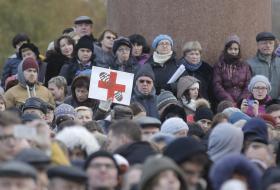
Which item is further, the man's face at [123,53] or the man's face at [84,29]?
the man's face at [84,29]

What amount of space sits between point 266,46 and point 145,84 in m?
2.21

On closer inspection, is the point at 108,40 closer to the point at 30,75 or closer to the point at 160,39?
the point at 160,39

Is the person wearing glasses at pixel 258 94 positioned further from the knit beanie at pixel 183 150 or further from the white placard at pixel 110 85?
the knit beanie at pixel 183 150

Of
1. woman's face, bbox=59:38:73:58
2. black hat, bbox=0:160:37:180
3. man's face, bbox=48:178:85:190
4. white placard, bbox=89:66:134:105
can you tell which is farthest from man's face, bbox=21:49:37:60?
black hat, bbox=0:160:37:180

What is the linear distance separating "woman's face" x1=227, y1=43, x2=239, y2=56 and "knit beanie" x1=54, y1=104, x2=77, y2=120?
3.03m

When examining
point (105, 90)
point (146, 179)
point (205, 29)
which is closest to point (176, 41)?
point (205, 29)

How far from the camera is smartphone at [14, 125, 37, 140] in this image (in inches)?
685

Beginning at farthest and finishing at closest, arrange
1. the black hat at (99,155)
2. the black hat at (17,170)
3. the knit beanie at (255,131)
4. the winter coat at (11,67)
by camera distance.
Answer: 1. the winter coat at (11,67)
2. the knit beanie at (255,131)
3. the black hat at (99,155)
4. the black hat at (17,170)

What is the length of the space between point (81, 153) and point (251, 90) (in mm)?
6231

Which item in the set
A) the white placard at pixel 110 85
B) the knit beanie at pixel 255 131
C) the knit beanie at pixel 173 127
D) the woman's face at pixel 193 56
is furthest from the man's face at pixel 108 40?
the knit beanie at pixel 255 131

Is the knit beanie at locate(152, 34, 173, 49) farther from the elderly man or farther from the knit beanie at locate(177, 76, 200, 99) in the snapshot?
the elderly man

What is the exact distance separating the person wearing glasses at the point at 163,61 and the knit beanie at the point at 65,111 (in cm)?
237

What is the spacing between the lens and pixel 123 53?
24.6 metres

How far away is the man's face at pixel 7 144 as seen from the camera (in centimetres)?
1716
